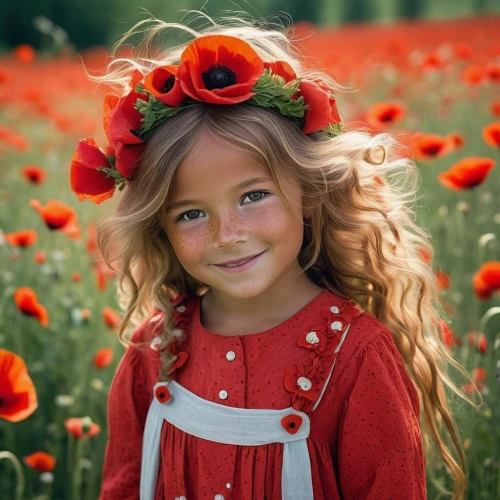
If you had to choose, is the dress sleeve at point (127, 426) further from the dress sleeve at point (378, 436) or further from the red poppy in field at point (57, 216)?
the red poppy in field at point (57, 216)

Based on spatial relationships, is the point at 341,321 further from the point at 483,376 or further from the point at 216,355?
the point at 483,376

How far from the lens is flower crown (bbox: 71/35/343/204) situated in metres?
1.30

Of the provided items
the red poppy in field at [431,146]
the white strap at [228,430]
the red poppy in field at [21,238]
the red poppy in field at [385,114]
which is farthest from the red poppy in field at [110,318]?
the red poppy in field at [385,114]

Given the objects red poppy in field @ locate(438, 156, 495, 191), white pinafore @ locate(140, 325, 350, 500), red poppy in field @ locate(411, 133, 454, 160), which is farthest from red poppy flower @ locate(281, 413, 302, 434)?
red poppy in field @ locate(411, 133, 454, 160)

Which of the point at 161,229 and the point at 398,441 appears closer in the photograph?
the point at 398,441

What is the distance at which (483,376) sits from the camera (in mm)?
1836

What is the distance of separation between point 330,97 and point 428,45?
5.70m

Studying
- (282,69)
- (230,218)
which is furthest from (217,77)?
(230,218)

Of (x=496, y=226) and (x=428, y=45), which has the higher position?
(x=428, y=45)

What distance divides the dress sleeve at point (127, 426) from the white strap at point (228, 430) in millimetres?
84

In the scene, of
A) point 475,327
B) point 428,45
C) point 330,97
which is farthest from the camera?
point 428,45

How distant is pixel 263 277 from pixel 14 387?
48 centimetres

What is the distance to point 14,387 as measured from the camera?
4.34ft

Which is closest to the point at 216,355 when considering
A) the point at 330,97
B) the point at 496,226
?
the point at 330,97
